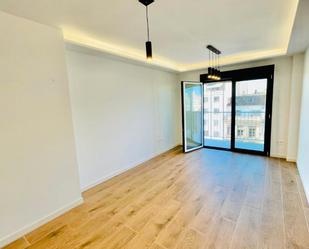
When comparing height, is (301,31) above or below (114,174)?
above

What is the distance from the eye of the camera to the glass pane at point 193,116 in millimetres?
4809

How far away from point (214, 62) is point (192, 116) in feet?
5.27

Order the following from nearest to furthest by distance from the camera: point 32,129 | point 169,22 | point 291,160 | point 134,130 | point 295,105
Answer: point 32,129, point 169,22, point 295,105, point 291,160, point 134,130

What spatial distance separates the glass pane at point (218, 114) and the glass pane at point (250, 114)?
27 centimetres

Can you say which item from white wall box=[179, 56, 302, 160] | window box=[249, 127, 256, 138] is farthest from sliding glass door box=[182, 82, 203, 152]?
white wall box=[179, 56, 302, 160]

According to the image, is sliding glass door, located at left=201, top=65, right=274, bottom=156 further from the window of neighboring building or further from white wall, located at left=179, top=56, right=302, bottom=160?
white wall, located at left=179, top=56, right=302, bottom=160

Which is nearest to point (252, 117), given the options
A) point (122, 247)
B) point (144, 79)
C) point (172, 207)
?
point (144, 79)

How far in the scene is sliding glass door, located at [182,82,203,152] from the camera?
15.4ft

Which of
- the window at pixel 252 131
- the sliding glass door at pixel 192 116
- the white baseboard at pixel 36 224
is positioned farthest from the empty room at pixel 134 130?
the sliding glass door at pixel 192 116

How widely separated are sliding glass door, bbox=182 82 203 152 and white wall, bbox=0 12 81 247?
3111mm

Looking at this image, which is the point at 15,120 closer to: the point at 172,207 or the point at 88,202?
the point at 88,202

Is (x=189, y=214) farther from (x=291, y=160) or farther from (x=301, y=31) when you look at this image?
(x=291, y=160)

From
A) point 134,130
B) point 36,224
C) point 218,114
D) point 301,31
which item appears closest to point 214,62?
point 218,114

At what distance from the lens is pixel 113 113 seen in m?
3.36
